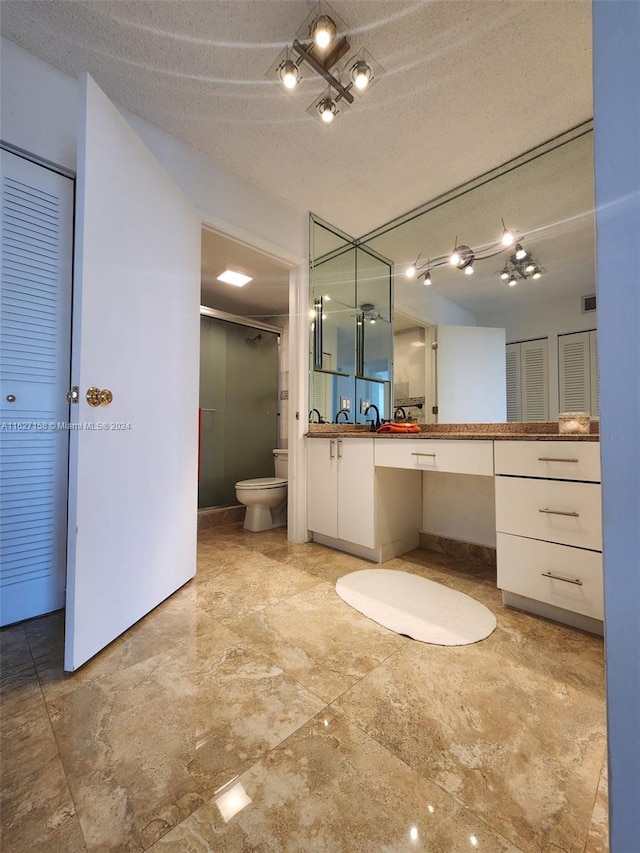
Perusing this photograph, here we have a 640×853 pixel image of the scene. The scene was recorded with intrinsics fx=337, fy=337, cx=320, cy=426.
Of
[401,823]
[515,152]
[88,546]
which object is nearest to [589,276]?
[515,152]

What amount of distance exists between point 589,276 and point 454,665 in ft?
6.03

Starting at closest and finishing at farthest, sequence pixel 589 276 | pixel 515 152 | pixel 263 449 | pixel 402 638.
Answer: pixel 402 638, pixel 589 276, pixel 515 152, pixel 263 449

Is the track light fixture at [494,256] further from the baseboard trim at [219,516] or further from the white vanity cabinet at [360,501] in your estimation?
the baseboard trim at [219,516]

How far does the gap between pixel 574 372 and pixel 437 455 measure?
794mm

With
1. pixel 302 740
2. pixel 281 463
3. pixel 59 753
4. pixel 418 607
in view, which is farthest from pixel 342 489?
pixel 59 753

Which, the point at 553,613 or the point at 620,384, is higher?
the point at 620,384

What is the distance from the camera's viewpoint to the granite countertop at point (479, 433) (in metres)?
1.38

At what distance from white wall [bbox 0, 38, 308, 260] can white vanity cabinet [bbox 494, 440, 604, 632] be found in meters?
1.96

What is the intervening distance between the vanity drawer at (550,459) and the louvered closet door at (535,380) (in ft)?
1.61

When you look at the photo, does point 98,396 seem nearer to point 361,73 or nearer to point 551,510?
point 361,73

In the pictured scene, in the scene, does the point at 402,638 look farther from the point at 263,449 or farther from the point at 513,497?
the point at 263,449

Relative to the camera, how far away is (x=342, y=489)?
84.4 inches

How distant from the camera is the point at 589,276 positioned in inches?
65.0

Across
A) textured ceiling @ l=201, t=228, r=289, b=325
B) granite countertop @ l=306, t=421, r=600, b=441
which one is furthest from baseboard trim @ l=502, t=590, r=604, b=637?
textured ceiling @ l=201, t=228, r=289, b=325
